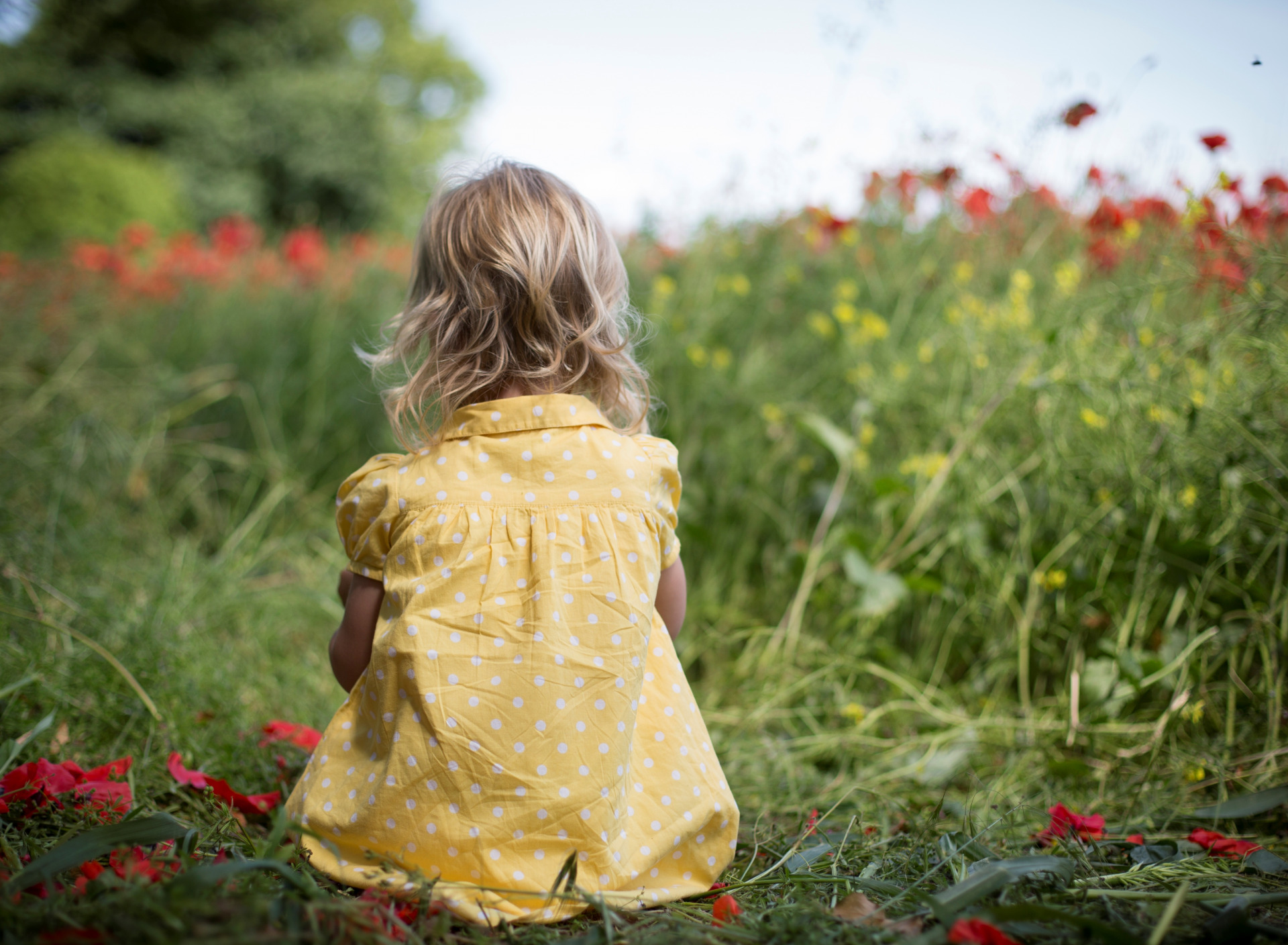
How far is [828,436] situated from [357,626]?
137 cm

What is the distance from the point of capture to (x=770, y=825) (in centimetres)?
149

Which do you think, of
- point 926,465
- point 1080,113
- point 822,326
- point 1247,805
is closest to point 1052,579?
point 926,465

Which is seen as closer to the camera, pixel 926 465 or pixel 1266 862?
pixel 1266 862

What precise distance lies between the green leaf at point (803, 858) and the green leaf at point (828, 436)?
115 cm

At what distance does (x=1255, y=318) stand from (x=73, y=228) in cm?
1011

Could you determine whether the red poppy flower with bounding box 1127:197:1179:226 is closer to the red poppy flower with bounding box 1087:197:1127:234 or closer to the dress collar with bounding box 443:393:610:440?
the red poppy flower with bounding box 1087:197:1127:234

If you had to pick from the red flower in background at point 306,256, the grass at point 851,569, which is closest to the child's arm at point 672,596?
the grass at point 851,569

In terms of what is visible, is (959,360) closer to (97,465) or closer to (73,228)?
(97,465)

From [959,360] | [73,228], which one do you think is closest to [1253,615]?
[959,360]

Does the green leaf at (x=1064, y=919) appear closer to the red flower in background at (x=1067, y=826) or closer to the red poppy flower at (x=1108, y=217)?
the red flower in background at (x=1067, y=826)

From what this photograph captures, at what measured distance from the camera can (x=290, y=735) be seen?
1576mm

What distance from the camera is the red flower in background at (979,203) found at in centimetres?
280

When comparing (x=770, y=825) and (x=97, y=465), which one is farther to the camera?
(x=97, y=465)

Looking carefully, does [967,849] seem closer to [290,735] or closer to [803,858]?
[803,858]
